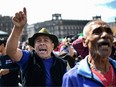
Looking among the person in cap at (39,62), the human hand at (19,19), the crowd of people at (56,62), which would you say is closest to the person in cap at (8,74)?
the crowd of people at (56,62)

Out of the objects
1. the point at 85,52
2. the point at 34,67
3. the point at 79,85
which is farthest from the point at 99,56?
the point at 85,52

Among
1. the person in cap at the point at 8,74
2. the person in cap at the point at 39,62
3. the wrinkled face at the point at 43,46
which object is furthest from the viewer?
the person in cap at the point at 8,74

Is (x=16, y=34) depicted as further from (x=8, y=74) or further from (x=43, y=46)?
(x=8, y=74)

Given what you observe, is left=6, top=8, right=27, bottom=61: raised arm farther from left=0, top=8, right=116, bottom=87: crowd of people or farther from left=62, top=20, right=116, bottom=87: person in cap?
left=62, top=20, right=116, bottom=87: person in cap

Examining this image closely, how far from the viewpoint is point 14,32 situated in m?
3.48

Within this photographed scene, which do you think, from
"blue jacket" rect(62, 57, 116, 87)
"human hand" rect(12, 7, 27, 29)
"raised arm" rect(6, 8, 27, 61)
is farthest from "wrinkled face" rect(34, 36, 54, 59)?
"blue jacket" rect(62, 57, 116, 87)

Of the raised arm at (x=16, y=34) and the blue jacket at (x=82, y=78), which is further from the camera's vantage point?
the raised arm at (x=16, y=34)

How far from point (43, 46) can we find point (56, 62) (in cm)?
25

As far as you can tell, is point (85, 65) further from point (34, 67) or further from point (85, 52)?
point (85, 52)

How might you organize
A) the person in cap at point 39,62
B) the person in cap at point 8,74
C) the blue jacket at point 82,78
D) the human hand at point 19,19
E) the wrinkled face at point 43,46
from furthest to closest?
the person in cap at point 8,74, the wrinkled face at point 43,46, the person in cap at point 39,62, the human hand at point 19,19, the blue jacket at point 82,78

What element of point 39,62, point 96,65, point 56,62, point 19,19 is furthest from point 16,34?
point 96,65

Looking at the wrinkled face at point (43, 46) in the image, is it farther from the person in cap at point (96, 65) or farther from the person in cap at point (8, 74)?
the person in cap at point (8, 74)

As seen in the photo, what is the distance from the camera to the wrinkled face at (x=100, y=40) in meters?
2.64

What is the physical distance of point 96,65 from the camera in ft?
9.08
